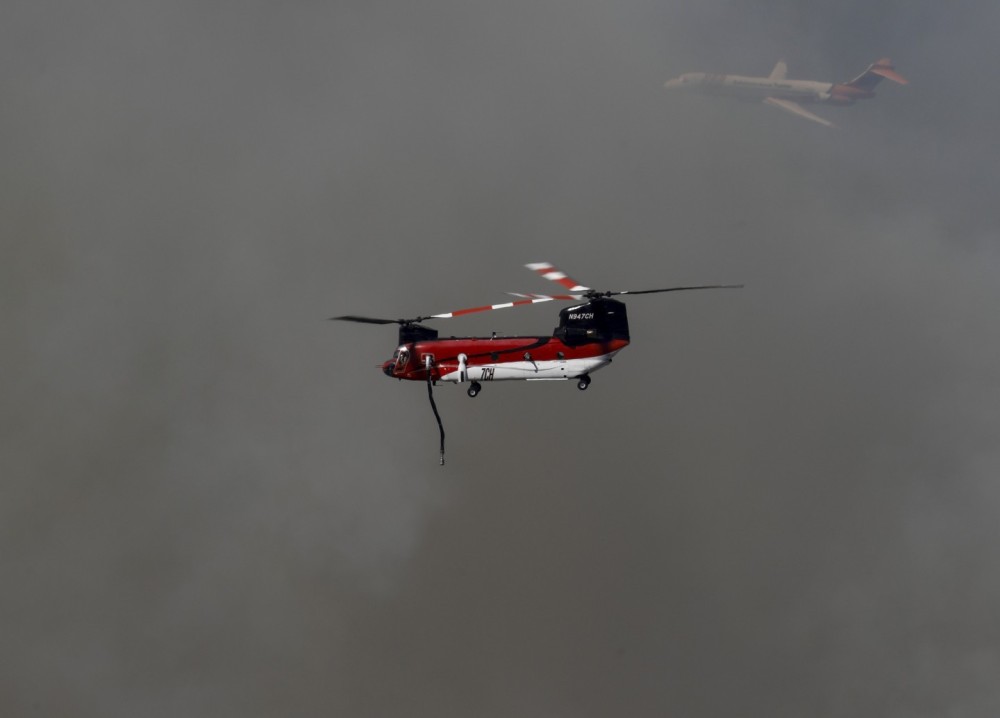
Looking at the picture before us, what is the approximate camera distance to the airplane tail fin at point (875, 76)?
124 m

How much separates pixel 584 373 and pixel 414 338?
22.0 ft

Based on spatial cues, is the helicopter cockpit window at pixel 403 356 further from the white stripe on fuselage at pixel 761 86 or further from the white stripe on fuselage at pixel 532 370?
the white stripe on fuselage at pixel 761 86

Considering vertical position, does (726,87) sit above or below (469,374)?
above

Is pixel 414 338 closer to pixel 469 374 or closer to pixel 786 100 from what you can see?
pixel 469 374

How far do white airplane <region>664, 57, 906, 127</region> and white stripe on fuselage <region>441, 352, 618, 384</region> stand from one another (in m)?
79.8

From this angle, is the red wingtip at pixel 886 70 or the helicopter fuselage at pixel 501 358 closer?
the helicopter fuselage at pixel 501 358

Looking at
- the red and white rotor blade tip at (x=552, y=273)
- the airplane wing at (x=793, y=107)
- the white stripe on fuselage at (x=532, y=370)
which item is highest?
the airplane wing at (x=793, y=107)

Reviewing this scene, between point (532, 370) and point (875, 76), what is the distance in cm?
9008

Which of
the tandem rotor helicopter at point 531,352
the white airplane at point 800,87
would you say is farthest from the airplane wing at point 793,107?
the tandem rotor helicopter at point 531,352

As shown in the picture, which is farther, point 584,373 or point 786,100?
point 786,100

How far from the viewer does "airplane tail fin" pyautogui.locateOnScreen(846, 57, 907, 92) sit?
123625 mm

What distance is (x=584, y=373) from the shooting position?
47500 millimetres

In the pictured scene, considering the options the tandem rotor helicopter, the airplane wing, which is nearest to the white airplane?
the airplane wing

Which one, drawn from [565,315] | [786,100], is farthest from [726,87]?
[565,315]
